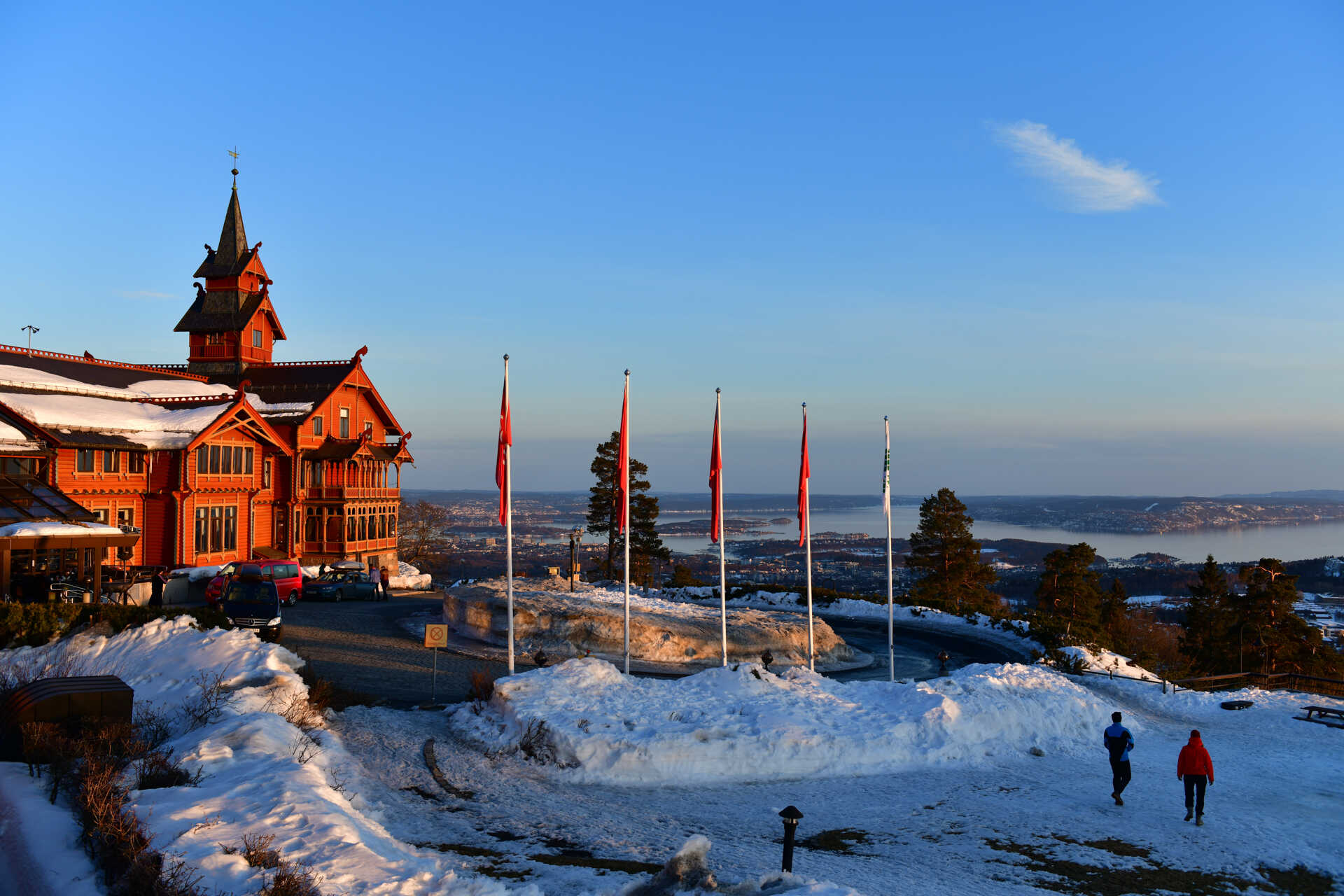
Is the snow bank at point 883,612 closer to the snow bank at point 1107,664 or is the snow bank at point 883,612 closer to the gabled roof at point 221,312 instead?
the snow bank at point 1107,664

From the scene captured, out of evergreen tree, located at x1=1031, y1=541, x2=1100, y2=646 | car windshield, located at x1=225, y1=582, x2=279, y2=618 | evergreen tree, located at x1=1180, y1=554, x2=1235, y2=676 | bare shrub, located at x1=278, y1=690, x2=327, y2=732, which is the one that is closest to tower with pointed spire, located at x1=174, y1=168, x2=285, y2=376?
car windshield, located at x1=225, y1=582, x2=279, y2=618

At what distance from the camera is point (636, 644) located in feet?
88.3

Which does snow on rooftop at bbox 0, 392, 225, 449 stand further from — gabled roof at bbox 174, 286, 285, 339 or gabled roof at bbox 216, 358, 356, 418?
gabled roof at bbox 174, 286, 285, 339

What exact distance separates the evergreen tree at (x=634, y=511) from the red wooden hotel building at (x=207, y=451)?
12.4 meters

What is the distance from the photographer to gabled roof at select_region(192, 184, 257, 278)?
2044 inches

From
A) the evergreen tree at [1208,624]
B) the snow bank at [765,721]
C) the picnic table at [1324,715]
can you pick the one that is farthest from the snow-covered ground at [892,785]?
the evergreen tree at [1208,624]

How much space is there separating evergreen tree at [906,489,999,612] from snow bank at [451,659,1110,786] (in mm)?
32004

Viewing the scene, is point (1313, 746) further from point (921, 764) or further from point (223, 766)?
point (223, 766)

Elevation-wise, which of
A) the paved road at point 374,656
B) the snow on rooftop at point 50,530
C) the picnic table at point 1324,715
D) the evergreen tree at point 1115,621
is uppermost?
the snow on rooftop at point 50,530

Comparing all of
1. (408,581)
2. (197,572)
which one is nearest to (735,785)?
(197,572)

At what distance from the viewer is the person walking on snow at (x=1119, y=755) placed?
13.7 meters

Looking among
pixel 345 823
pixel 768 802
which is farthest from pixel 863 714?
pixel 345 823

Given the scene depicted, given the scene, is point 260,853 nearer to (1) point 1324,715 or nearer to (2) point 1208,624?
(1) point 1324,715

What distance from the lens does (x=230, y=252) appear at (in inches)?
2077
